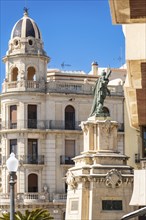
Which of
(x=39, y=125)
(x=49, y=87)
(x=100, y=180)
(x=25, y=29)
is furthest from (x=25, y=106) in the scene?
(x=100, y=180)

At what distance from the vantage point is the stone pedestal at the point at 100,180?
135 feet

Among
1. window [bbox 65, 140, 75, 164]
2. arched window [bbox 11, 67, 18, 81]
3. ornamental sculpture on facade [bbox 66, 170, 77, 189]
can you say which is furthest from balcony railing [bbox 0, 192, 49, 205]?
ornamental sculpture on facade [bbox 66, 170, 77, 189]

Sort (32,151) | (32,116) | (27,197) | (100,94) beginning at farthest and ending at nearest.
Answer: (32,116) < (32,151) < (27,197) < (100,94)

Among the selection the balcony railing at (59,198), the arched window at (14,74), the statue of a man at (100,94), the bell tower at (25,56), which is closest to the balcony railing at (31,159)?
the balcony railing at (59,198)

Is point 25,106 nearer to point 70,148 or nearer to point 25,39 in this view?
point 70,148

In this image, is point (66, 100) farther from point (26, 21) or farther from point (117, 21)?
point (117, 21)

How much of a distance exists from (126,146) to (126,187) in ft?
83.3

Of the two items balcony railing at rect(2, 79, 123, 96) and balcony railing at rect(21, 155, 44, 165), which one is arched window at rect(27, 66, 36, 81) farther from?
balcony railing at rect(21, 155, 44, 165)

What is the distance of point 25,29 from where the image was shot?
220 ft

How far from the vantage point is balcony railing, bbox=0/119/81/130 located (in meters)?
64.5

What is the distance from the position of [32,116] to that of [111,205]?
83.6 ft

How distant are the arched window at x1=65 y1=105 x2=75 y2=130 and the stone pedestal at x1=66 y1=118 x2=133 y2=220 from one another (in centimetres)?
2228

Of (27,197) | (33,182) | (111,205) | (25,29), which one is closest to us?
(111,205)

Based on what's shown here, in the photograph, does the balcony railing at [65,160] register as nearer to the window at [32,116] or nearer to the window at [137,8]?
the window at [32,116]
